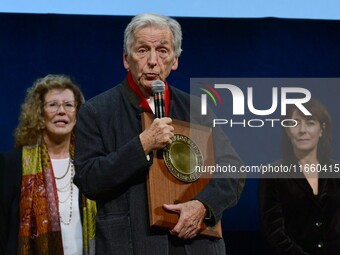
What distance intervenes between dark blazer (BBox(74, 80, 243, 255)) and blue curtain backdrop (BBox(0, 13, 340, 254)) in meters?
1.45

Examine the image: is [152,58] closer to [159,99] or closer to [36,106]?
[159,99]

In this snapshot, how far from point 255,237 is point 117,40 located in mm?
1177

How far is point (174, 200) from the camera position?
81.2 inches

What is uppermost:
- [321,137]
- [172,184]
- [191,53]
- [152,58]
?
[191,53]

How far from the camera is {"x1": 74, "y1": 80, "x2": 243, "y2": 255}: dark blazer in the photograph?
2023 millimetres

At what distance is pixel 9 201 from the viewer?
3.16 m

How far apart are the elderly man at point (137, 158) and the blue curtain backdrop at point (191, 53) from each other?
139 cm

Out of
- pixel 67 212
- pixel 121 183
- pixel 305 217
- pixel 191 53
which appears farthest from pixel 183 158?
pixel 191 53

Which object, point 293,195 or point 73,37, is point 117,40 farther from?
point 293,195

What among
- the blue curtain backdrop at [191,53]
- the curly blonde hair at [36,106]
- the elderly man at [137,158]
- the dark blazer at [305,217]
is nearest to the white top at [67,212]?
the curly blonde hair at [36,106]

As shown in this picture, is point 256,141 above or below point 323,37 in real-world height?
below

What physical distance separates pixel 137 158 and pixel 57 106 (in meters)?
1.45

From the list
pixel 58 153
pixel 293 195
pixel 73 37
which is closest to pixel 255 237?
pixel 293 195

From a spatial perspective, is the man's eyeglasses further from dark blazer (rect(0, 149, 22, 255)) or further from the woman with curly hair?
dark blazer (rect(0, 149, 22, 255))
